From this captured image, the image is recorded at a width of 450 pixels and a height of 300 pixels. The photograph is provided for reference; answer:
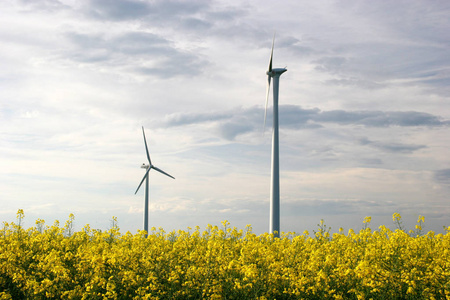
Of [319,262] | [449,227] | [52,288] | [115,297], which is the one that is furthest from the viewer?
[449,227]

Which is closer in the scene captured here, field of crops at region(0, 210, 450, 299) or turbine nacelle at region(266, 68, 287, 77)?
field of crops at region(0, 210, 450, 299)

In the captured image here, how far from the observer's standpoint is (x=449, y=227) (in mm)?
16188

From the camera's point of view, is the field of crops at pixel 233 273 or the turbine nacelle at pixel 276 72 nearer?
Result: the field of crops at pixel 233 273

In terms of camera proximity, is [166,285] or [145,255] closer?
[166,285]

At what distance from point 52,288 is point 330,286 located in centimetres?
741

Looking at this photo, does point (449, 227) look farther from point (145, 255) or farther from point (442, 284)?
point (145, 255)

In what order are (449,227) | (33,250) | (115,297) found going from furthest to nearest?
(449,227), (33,250), (115,297)

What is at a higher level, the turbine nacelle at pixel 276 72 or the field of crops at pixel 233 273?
the turbine nacelle at pixel 276 72

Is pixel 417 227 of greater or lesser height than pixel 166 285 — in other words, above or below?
above

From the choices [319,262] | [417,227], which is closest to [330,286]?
[319,262]

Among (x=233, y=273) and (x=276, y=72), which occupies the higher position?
(x=276, y=72)

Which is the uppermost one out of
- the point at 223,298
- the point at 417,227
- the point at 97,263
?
the point at 417,227

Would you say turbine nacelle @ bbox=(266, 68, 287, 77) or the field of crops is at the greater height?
turbine nacelle @ bbox=(266, 68, 287, 77)

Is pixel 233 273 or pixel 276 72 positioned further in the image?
pixel 276 72
